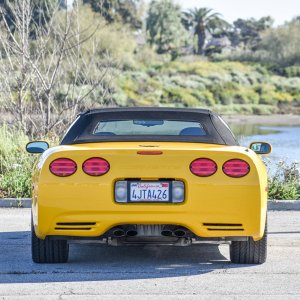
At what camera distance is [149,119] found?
8633 mm

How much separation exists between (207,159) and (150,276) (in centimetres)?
101

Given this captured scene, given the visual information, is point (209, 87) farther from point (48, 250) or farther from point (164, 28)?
point (48, 250)

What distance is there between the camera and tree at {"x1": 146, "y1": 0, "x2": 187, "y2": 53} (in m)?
107

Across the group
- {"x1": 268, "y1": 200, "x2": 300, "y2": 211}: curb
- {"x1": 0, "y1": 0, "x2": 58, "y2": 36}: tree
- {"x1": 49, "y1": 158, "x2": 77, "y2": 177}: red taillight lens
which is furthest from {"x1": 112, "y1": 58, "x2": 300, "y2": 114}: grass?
{"x1": 49, "y1": 158, "x2": 77, "y2": 177}: red taillight lens

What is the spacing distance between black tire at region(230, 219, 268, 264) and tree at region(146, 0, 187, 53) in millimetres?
97525

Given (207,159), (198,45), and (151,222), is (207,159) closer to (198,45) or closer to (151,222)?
(151,222)

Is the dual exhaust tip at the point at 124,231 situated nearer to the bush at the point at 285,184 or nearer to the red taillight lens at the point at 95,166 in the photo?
the red taillight lens at the point at 95,166

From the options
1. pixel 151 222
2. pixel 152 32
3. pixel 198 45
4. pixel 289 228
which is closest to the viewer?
pixel 151 222

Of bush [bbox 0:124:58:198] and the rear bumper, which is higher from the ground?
the rear bumper

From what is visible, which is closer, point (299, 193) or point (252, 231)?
point (252, 231)

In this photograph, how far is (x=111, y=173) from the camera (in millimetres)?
7520

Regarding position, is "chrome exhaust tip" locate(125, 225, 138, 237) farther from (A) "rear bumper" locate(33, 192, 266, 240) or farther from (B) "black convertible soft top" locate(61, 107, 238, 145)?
(B) "black convertible soft top" locate(61, 107, 238, 145)

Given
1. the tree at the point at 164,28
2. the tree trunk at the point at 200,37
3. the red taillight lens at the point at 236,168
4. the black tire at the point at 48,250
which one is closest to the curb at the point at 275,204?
the black tire at the point at 48,250

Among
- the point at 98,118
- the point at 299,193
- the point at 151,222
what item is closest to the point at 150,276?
the point at 151,222
